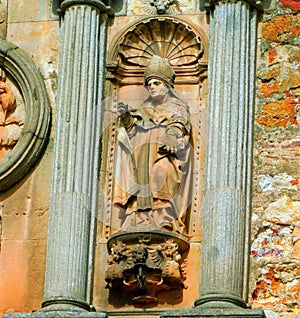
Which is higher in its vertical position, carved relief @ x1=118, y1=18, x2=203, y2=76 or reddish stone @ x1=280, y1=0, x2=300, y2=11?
reddish stone @ x1=280, y1=0, x2=300, y2=11

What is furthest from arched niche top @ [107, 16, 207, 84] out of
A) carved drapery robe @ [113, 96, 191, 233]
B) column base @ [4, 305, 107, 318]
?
column base @ [4, 305, 107, 318]

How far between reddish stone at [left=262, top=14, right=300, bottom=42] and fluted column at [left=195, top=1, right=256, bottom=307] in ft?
0.44

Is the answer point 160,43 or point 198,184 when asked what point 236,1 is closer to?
point 160,43

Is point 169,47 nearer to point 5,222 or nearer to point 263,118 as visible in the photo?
point 263,118

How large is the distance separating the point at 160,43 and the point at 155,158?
45.2 inches

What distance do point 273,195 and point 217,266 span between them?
81 centimetres

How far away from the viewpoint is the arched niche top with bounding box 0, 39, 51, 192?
1444cm

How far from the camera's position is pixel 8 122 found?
1474 centimetres

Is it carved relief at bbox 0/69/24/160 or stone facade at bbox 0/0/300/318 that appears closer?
stone facade at bbox 0/0/300/318

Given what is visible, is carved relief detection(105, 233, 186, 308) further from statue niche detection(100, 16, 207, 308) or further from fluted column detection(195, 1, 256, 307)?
fluted column detection(195, 1, 256, 307)

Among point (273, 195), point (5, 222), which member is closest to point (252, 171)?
point (273, 195)

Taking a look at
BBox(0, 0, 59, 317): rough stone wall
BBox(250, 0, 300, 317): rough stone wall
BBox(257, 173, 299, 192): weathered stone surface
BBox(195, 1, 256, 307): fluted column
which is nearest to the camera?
BBox(195, 1, 256, 307): fluted column

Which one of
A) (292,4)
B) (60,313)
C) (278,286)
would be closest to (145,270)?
(60,313)

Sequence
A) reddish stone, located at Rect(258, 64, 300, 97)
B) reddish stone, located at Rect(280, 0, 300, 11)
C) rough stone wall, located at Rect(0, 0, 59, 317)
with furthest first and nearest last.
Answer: reddish stone, located at Rect(280, 0, 300, 11)
reddish stone, located at Rect(258, 64, 300, 97)
rough stone wall, located at Rect(0, 0, 59, 317)
